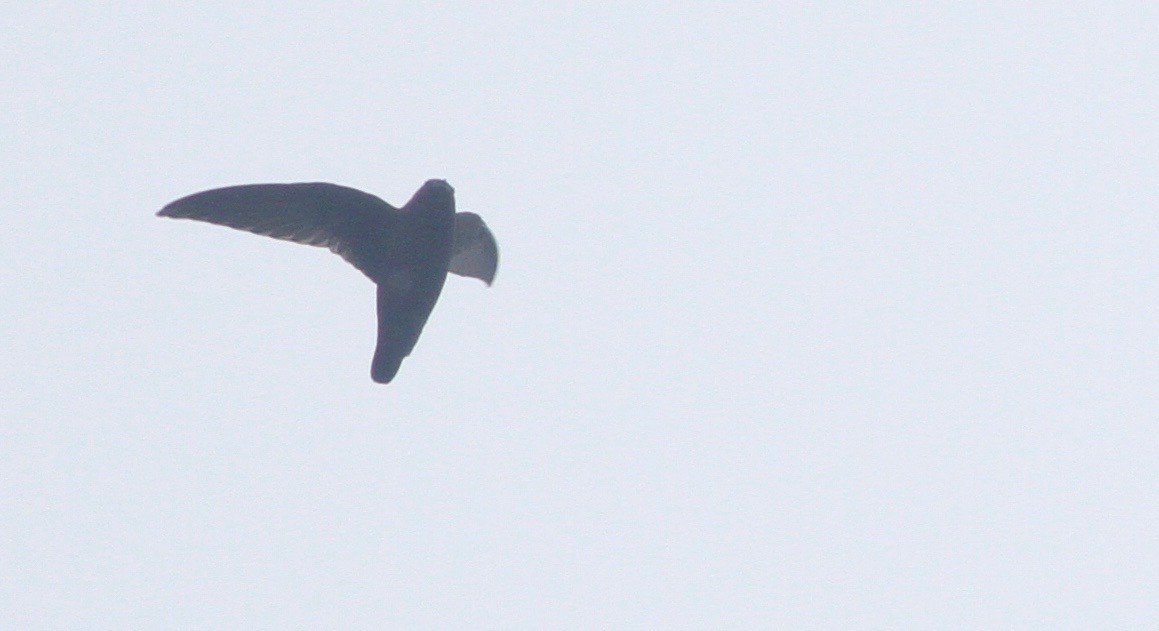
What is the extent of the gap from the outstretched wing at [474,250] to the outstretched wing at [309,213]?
0.89 metres

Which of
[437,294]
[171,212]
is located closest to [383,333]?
[437,294]

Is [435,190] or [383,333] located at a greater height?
[435,190]

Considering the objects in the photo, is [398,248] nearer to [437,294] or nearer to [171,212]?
[437,294]

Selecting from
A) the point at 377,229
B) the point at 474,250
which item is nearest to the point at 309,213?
the point at 377,229

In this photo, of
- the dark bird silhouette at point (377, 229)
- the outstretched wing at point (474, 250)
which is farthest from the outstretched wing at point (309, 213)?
the outstretched wing at point (474, 250)

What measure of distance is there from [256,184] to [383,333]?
115cm

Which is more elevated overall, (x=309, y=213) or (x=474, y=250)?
(x=474, y=250)

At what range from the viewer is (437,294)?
13.4 metres

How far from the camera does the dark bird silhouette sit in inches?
518

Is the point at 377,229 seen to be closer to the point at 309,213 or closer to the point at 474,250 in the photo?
the point at 309,213

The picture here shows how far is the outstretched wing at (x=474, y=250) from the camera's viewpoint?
567 inches

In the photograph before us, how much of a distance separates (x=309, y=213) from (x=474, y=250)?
136cm

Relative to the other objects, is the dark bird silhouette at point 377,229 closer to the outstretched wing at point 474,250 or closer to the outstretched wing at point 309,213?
the outstretched wing at point 309,213

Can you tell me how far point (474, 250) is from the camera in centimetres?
1456
